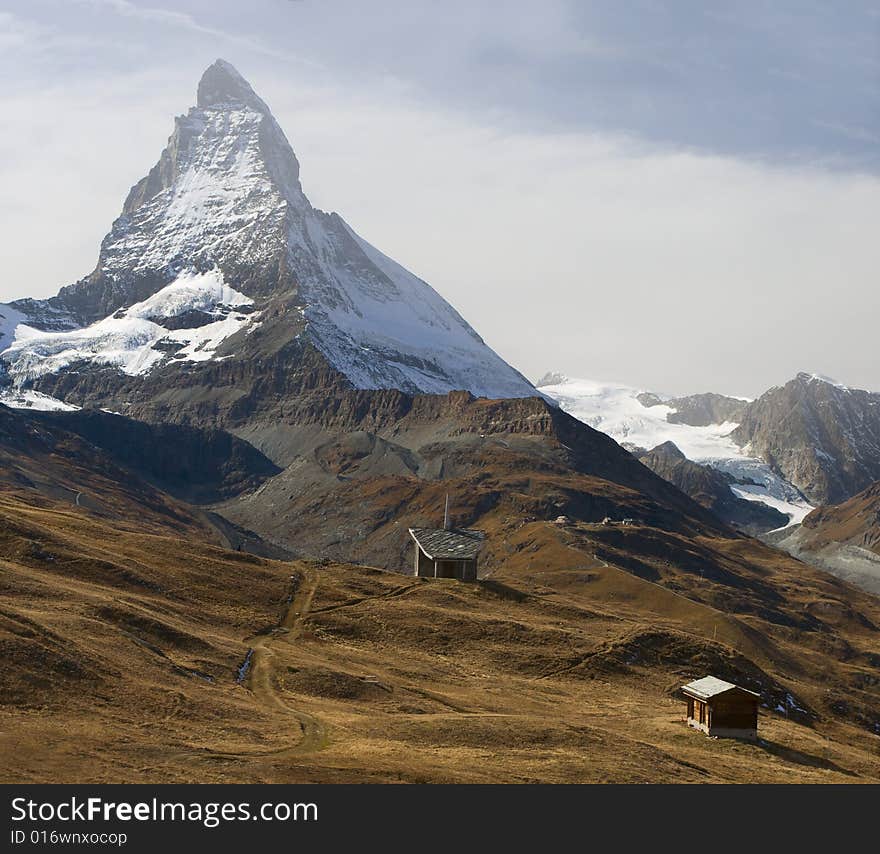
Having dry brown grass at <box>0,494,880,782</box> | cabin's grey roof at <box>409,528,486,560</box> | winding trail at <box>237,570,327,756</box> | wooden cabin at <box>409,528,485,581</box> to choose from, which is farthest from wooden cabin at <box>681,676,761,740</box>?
cabin's grey roof at <box>409,528,486,560</box>

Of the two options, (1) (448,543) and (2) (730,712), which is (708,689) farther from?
(1) (448,543)

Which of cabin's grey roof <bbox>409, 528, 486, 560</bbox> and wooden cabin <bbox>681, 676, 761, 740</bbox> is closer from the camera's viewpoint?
wooden cabin <bbox>681, 676, 761, 740</bbox>

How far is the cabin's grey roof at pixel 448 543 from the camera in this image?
122 meters

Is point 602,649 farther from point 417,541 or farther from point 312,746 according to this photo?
point 312,746

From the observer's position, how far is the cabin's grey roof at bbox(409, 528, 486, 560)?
400ft

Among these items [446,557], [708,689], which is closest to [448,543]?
[446,557]

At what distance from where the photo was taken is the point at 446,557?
121 m

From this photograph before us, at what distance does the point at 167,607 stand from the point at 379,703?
23.3 m

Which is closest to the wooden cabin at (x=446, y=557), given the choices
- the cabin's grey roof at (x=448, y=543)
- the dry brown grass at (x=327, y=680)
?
the cabin's grey roof at (x=448, y=543)

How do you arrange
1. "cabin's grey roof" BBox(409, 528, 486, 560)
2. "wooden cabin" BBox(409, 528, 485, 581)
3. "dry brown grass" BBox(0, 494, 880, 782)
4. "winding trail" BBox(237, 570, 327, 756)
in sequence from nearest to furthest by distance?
"dry brown grass" BBox(0, 494, 880, 782) → "winding trail" BBox(237, 570, 327, 756) → "wooden cabin" BBox(409, 528, 485, 581) → "cabin's grey roof" BBox(409, 528, 486, 560)

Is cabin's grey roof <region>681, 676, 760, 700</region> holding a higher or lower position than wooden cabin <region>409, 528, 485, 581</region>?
lower

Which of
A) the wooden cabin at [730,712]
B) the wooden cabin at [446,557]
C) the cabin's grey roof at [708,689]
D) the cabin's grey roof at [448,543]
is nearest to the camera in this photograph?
the wooden cabin at [730,712]

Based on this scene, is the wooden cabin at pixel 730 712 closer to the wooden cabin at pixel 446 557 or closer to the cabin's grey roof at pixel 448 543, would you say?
the wooden cabin at pixel 446 557

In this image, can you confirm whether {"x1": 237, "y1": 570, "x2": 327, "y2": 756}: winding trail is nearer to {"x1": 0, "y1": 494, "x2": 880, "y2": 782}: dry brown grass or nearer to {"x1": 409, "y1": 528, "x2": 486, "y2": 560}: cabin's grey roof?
{"x1": 0, "y1": 494, "x2": 880, "y2": 782}: dry brown grass
